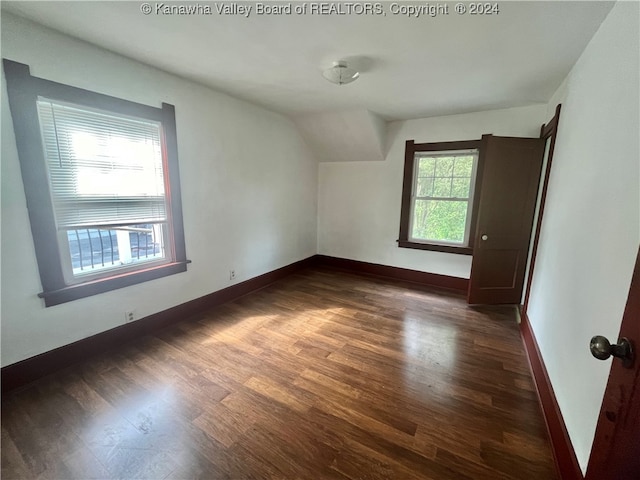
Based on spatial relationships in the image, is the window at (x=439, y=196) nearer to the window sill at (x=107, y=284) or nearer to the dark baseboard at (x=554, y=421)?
the dark baseboard at (x=554, y=421)

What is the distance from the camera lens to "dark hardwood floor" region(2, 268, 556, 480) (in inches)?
53.3

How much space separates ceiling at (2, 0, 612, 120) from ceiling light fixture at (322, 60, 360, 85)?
0.06 meters

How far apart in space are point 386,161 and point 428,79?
66.4 inches

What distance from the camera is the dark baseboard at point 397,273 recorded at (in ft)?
12.3

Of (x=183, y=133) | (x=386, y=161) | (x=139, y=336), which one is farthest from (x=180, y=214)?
(x=386, y=161)

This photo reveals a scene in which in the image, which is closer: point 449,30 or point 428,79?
point 449,30

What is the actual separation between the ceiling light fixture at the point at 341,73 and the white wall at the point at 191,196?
1.36 metres

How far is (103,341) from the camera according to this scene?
7.20ft

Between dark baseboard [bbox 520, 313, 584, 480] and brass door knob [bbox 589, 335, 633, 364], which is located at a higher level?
brass door knob [bbox 589, 335, 633, 364]

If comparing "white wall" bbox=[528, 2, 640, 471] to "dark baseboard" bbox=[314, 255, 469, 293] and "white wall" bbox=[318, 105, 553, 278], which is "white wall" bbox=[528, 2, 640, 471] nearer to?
"white wall" bbox=[318, 105, 553, 278]

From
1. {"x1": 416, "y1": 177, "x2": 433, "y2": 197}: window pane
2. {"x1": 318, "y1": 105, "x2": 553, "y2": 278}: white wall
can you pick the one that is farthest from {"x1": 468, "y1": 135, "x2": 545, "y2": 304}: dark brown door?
{"x1": 416, "y1": 177, "x2": 433, "y2": 197}: window pane

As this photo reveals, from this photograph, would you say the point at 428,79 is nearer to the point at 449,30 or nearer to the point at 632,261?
the point at 449,30

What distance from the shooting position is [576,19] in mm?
1499

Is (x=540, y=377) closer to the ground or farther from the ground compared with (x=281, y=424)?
farther from the ground
